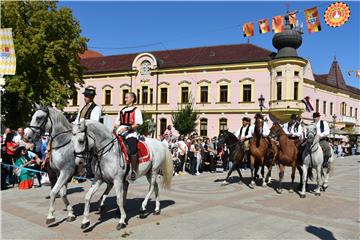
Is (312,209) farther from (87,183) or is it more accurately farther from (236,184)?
(87,183)

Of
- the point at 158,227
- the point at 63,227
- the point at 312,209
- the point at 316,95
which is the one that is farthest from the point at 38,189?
the point at 316,95

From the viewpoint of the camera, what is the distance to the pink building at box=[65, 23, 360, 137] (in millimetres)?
40781

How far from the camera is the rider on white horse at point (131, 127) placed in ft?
24.9

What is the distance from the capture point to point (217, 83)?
44250mm

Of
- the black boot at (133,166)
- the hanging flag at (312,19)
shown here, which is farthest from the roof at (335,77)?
the black boot at (133,166)

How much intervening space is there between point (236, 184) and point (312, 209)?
178 inches

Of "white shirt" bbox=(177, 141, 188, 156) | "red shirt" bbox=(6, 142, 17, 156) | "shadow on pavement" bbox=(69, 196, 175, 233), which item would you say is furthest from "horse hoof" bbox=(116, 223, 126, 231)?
"white shirt" bbox=(177, 141, 188, 156)

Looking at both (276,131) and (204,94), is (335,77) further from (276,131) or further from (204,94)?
(276,131)

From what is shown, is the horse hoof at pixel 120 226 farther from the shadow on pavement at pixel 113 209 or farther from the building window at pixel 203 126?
the building window at pixel 203 126

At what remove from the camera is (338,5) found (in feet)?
48.3

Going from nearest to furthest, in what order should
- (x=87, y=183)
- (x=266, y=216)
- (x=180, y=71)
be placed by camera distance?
(x=266, y=216) → (x=87, y=183) → (x=180, y=71)

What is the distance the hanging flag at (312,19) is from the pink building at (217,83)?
76.8 feet

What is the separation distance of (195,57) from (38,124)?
40.8m

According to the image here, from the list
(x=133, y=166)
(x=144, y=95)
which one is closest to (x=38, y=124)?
(x=133, y=166)
